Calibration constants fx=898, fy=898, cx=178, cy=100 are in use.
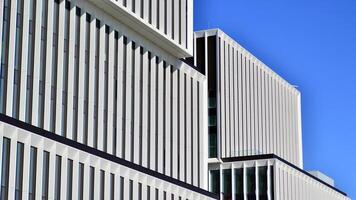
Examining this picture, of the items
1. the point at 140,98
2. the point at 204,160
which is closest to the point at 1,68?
the point at 140,98

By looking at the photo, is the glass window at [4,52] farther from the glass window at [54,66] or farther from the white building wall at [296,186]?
the white building wall at [296,186]

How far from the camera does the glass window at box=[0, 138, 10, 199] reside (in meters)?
46.2

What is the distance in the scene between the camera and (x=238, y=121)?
88.8 metres

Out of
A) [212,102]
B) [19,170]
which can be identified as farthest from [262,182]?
[19,170]

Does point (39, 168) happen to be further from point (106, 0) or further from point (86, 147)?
point (106, 0)

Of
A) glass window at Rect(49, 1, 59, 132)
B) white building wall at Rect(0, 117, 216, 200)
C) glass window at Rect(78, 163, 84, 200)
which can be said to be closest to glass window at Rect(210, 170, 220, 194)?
white building wall at Rect(0, 117, 216, 200)

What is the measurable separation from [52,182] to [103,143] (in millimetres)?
8625

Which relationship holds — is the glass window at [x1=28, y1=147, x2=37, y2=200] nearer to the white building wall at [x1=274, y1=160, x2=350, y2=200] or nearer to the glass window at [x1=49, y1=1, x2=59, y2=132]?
the glass window at [x1=49, y1=1, x2=59, y2=132]

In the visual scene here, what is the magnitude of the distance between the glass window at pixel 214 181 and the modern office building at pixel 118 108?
19 cm

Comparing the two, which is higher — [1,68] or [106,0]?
[106,0]

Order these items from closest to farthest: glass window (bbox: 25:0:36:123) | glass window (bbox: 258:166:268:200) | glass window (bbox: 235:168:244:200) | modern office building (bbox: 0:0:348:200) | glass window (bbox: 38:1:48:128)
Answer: modern office building (bbox: 0:0:348:200), glass window (bbox: 25:0:36:123), glass window (bbox: 38:1:48:128), glass window (bbox: 258:166:268:200), glass window (bbox: 235:168:244:200)

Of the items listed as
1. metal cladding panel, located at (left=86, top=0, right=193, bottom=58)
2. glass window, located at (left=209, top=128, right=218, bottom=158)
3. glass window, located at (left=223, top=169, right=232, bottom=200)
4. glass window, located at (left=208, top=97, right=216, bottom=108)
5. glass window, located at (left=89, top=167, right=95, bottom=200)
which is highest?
metal cladding panel, located at (left=86, top=0, right=193, bottom=58)

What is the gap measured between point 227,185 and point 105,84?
29927mm

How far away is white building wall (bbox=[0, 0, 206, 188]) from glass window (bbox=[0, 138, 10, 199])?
272 cm
